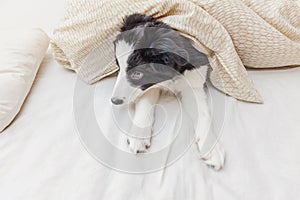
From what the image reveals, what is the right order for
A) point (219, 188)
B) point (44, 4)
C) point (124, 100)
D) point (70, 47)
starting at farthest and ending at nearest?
point (44, 4) → point (70, 47) → point (124, 100) → point (219, 188)

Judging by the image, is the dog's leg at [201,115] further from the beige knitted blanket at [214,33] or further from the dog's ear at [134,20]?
the dog's ear at [134,20]

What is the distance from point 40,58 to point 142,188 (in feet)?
2.05

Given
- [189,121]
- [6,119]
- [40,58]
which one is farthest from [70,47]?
[189,121]

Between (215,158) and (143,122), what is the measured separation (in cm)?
21

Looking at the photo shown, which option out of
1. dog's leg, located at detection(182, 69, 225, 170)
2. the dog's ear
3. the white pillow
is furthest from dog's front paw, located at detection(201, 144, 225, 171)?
the white pillow

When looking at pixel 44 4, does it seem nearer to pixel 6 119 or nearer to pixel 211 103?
pixel 6 119

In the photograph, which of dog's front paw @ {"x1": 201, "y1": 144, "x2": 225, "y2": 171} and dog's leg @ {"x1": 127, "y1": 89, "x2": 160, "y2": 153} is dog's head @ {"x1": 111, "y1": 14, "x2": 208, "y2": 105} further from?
dog's front paw @ {"x1": 201, "y1": 144, "x2": 225, "y2": 171}

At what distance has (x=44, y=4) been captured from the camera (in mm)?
1458

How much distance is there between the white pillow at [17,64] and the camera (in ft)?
2.74

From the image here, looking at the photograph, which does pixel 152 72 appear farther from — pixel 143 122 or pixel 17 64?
pixel 17 64

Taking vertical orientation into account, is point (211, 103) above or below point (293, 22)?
below

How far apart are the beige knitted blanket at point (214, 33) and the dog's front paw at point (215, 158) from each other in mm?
245

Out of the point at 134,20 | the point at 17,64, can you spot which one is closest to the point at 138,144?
the point at 134,20

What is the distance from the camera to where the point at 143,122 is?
81cm
